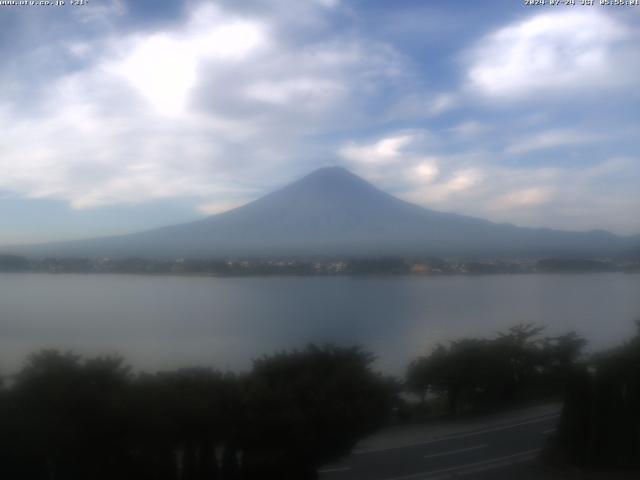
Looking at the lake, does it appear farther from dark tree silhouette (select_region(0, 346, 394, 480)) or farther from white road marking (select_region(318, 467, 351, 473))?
white road marking (select_region(318, 467, 351, 473))

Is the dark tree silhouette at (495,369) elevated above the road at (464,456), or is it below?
above

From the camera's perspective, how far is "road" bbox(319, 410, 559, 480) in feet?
16.5

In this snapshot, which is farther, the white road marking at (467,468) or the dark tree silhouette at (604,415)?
the dark tree silhouette at (604,415)

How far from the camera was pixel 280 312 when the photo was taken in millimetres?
6410

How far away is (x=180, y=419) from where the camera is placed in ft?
14.8

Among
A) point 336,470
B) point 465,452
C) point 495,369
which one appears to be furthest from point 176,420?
point 495,369

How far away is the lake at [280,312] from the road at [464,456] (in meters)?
0.79

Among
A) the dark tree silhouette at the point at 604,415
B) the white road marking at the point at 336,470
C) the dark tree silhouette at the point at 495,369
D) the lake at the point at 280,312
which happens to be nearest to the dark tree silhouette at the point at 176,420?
the white road marking at the point at 336,470

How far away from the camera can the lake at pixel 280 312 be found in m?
5.33

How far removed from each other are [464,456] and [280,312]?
2.36m

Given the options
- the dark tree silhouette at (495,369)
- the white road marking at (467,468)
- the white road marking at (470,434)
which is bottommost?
the white road marking at (467,468)

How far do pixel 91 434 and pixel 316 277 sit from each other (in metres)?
3.45

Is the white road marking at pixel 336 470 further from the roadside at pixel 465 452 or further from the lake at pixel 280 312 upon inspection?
the lake at pixel 280 312

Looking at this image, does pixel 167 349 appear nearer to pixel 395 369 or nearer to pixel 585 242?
pixel 395 369
